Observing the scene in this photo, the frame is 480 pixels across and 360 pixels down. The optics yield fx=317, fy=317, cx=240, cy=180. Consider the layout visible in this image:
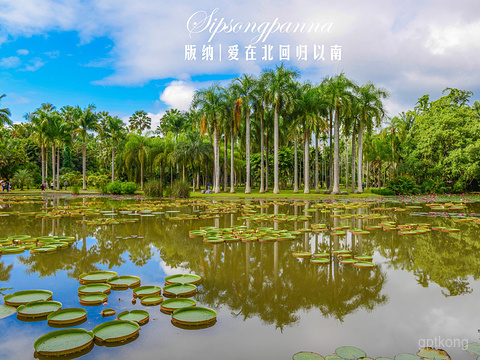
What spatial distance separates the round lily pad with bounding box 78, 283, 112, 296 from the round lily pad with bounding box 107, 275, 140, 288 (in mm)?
162

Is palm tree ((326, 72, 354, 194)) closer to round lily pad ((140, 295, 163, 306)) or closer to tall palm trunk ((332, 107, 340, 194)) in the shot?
tall palm trunk ((332, 107, 340, 194))

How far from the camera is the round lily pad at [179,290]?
482 centimetres

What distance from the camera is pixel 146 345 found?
11.2ft

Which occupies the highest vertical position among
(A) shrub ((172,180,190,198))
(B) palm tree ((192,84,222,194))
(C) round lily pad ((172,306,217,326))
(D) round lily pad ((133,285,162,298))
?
(B) palm tree ((192,84,222,194))

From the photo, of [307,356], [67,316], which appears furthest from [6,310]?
[307,356]

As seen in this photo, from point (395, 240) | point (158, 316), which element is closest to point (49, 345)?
point (158, 316)

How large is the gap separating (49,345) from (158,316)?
125 centimetres

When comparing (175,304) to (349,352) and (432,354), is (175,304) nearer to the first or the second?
(349,352)

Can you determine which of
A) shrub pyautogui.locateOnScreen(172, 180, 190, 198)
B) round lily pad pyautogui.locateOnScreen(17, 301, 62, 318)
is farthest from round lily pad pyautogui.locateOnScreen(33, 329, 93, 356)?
shrub pyautogui.locateOnScreen(172, 180, 190, 198)

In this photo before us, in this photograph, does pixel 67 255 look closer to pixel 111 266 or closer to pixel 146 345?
pixel 111 266

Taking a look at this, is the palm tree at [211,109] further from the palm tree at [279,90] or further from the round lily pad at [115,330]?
the round lily pad at [115,330]

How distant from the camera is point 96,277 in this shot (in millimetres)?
5504

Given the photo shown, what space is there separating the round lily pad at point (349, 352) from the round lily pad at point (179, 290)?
240 centimetres

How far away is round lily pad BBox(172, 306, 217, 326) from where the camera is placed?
3.91m
